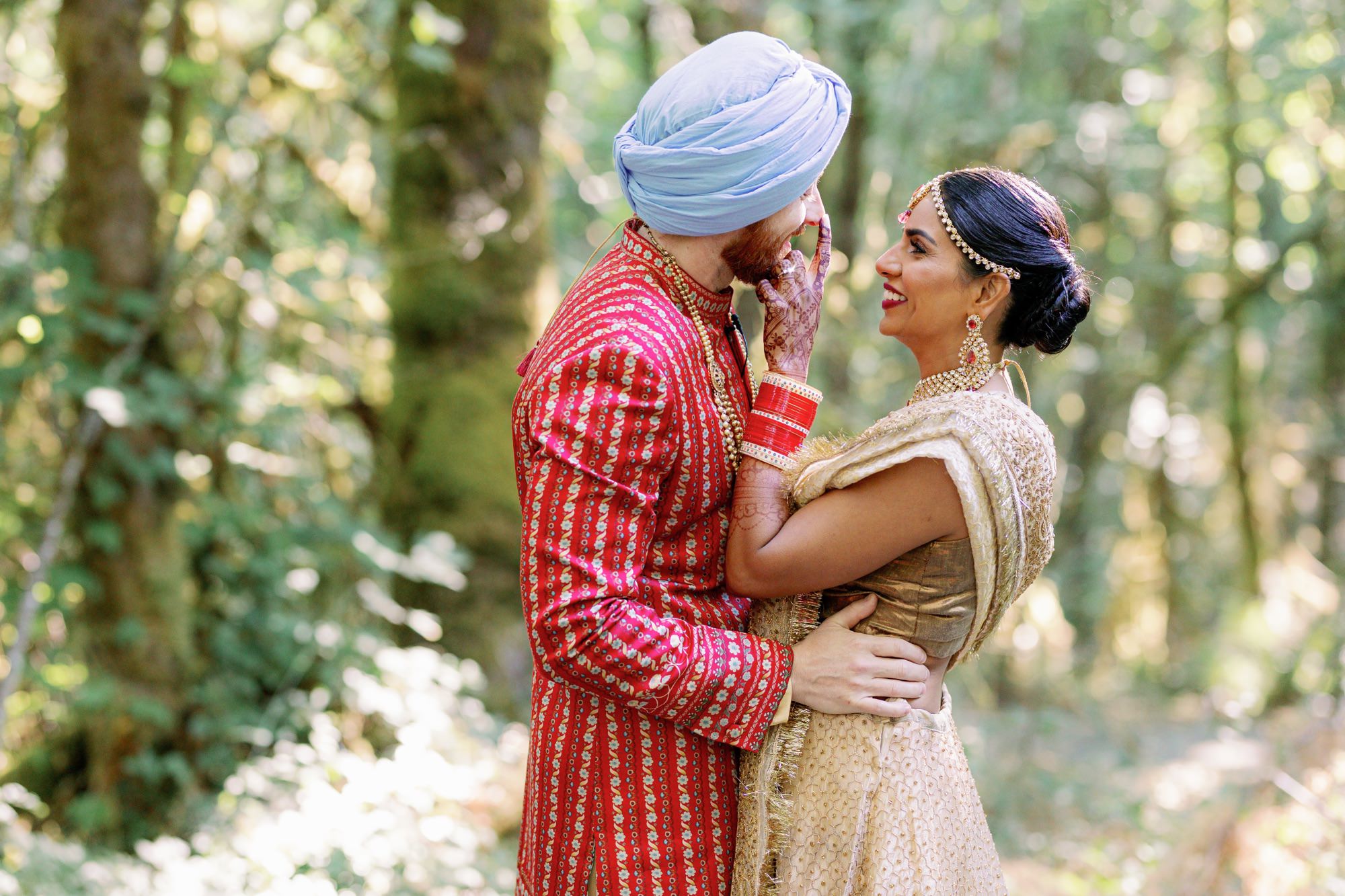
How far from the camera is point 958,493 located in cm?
179

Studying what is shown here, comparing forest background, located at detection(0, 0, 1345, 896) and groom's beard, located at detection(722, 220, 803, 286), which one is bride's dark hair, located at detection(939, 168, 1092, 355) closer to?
groom's beard, located at detection(722, 220, 803, 286)

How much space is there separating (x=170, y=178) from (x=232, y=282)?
49cm

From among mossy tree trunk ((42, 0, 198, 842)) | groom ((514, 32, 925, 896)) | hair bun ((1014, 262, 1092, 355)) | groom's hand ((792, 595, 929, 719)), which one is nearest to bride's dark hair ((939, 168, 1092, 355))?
hair bun ((1014, 262, 1092, 355))

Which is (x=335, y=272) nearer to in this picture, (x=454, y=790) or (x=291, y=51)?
→ (x=291, y=51)

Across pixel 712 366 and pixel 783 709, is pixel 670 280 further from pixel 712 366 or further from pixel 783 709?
pixel 783 709

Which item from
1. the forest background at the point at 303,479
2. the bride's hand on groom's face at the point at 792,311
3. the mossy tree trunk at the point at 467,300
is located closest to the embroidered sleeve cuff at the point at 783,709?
the bride's hand on groom's face at the point at 792,311

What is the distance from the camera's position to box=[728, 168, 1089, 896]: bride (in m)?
1.80

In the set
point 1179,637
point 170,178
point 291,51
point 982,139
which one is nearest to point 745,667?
point 170,178

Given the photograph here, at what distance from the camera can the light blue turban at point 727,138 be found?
1.73m

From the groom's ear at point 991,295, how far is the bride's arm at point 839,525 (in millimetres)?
343

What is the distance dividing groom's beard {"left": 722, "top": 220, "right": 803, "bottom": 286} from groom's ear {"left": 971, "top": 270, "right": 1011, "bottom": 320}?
340mm

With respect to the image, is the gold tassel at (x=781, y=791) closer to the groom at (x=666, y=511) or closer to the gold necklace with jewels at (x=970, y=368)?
the groom at (x=666, y=511)

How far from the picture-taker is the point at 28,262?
393 centimetres

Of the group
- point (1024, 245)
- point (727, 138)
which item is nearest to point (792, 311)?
point (727, 138)
